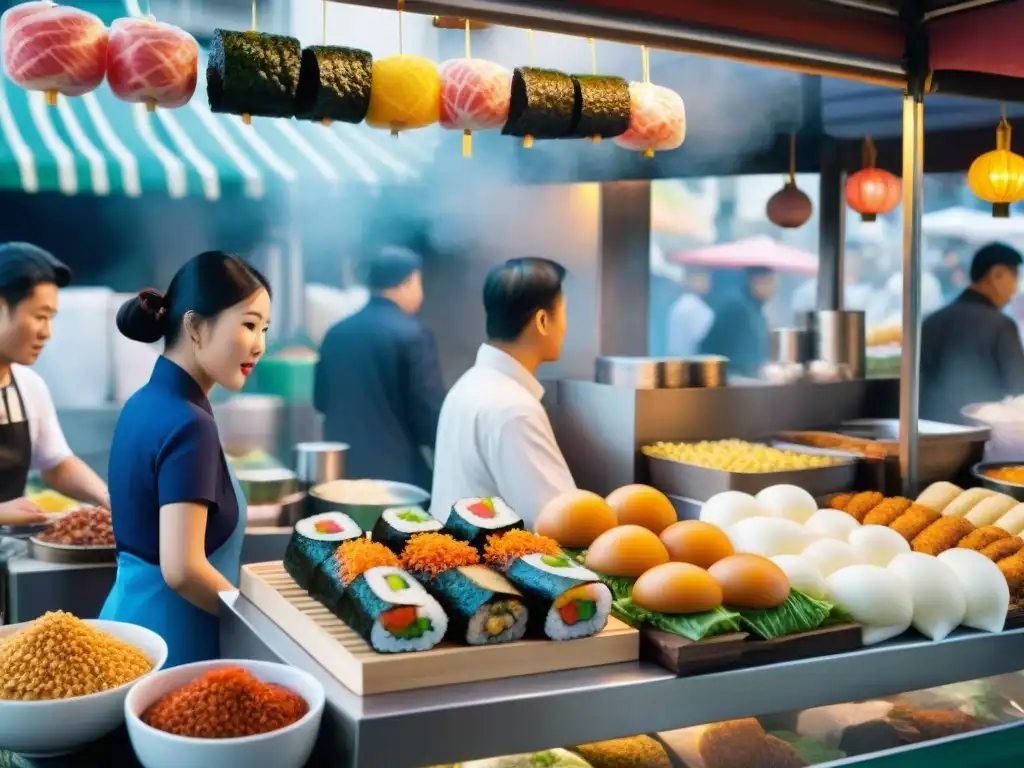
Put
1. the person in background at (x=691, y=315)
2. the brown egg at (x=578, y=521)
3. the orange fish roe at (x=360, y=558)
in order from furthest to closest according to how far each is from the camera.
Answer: the person in background at (x=691, y=315) < the brown egg at (x=578, y=521) < the orange fish roe at (x=360, y=558)

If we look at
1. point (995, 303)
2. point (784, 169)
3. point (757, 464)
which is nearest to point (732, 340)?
point (784, 169)

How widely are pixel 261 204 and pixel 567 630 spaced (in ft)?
10.9

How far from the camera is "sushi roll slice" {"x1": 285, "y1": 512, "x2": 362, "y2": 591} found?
1.62 m

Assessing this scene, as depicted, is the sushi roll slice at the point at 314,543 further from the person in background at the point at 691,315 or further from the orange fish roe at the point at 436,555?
the person in background at the point at 691,315

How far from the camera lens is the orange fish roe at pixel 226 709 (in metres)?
1.31

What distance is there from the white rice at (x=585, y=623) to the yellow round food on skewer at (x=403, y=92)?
3.81ft

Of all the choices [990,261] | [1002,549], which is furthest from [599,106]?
[990,261]

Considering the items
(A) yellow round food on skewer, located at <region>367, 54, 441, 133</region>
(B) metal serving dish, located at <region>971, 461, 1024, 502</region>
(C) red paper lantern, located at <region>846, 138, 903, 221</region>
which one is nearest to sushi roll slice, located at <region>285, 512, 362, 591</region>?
(A) yellow round food on skewer, located at <region>367, 54, 441, 133</region>

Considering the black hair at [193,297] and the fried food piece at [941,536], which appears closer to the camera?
the fried food piece at [941,536]

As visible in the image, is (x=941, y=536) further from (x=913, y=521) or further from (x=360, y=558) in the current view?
(x=360, y=558)

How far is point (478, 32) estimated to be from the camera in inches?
191

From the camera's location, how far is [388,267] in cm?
460

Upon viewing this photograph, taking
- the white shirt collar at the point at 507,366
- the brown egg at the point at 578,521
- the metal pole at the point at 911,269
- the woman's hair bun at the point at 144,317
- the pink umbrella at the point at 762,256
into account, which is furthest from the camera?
the pink umbrella at the point at 762,256

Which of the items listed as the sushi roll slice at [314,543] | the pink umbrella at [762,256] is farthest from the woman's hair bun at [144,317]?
the pink umbrella at [762,256]
